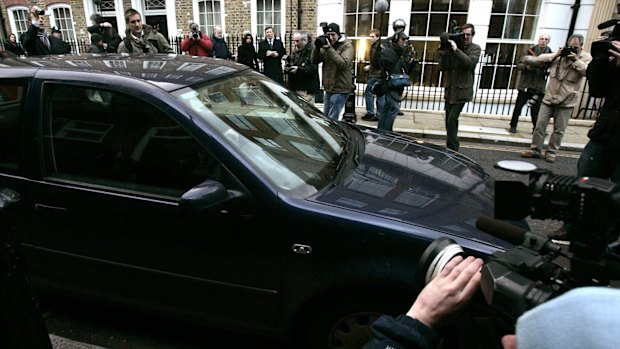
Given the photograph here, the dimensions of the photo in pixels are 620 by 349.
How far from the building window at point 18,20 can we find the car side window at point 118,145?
17115 millimetres

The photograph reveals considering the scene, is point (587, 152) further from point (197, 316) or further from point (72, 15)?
point (72, 15)

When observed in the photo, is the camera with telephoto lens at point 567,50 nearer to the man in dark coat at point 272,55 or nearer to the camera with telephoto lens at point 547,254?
the camera with telephoto lens at point 547,254

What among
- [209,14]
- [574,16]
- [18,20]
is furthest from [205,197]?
[18,20]

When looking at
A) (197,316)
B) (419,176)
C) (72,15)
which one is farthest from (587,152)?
(72,15)

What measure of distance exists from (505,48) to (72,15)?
552 inches

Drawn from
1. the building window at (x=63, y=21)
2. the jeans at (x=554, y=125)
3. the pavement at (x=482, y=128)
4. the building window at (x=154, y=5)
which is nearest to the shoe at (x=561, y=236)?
the jeans at (x=554, y=125)

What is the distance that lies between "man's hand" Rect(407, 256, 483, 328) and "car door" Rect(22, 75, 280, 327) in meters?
1.10

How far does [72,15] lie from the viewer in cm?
1452

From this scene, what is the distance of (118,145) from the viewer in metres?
2.40

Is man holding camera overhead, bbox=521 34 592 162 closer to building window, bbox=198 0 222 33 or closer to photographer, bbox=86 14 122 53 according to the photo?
photographer, bbox=86 14 122 53

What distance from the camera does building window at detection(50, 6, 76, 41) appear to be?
1481 cm

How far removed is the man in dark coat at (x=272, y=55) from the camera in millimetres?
10250

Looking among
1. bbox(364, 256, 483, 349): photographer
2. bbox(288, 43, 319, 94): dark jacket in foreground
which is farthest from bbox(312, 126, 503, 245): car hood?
bbox(288, 43, 319, 94): dark jacket in foreground

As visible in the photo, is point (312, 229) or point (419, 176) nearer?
point (312, 229)
